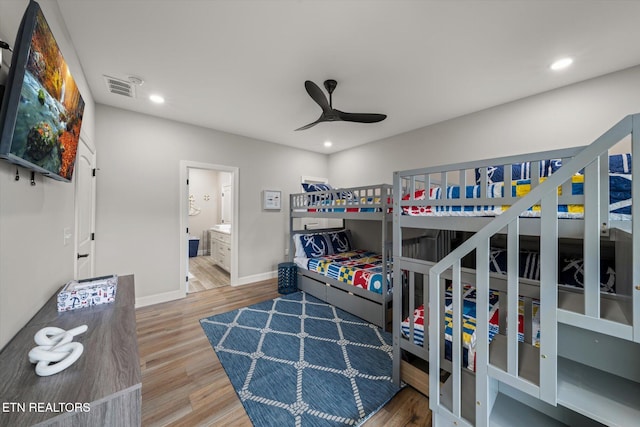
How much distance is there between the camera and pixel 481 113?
9.91ft

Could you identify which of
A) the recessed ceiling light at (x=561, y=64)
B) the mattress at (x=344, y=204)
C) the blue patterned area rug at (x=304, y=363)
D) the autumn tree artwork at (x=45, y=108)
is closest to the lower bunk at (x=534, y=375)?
the blue patterned area rug at (x=304, y=363)

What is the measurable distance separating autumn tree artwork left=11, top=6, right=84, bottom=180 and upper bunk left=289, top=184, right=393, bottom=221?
240 centimetres

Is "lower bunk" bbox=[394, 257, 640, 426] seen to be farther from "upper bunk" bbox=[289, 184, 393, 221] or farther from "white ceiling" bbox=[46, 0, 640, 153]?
"white ceiling" bbox=[46, 0, 640, 153]

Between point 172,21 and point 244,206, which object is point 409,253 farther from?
point 172,21

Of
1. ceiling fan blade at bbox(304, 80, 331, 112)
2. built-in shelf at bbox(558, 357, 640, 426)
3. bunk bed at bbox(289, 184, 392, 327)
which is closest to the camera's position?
built-in shelf at bbox(558, 357, 640, 426)

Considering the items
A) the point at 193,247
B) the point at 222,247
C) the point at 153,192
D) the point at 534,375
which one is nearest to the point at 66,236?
the point at 153,192

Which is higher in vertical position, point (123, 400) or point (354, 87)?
point (354, 87)

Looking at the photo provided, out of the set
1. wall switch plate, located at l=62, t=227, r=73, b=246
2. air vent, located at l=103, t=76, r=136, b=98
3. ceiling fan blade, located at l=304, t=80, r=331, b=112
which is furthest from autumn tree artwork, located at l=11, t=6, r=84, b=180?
ceiling fan blade, located at l=304, t=80, r=331, b=112

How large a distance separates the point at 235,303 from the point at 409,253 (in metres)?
2.38

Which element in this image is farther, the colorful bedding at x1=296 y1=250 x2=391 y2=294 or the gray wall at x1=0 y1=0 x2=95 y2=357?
the colorful bedding at x1=296 y1=250 x2=391 y2=294

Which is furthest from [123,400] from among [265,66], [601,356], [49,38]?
[265,66]

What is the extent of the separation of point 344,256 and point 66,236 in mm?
3089

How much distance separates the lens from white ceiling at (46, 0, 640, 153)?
5.20ft

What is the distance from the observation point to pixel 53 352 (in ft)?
2.86
